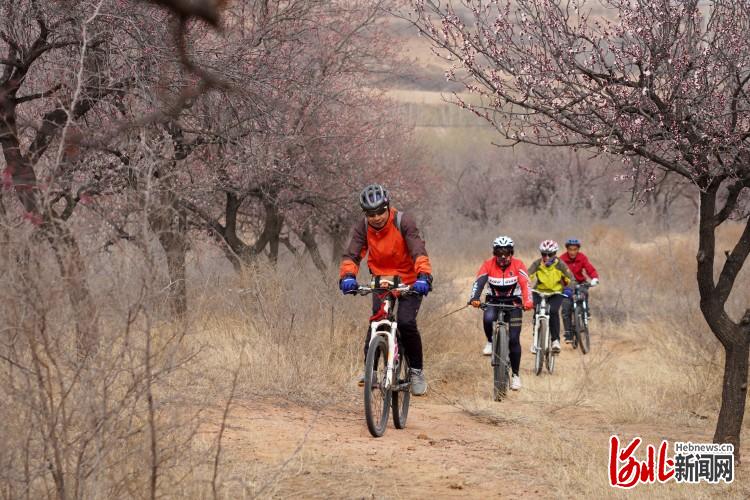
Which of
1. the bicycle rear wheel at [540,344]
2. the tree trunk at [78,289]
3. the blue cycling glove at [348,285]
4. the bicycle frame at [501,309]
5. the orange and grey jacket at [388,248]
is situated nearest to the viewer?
the tree trunk at [78,289]

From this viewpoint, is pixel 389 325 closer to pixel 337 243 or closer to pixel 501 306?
pixel 501 306

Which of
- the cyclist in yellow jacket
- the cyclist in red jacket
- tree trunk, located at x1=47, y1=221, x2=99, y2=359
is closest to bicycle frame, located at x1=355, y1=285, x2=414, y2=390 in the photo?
tree trunk, located at x1=47, y1=221, x2=99, y2=359

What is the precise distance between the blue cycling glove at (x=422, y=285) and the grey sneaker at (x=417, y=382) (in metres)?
0.87

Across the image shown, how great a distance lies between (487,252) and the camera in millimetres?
40656

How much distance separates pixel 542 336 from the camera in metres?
14.8

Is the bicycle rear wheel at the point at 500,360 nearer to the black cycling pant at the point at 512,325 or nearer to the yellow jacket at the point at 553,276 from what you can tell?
the black cycling pant at the point at 512,325

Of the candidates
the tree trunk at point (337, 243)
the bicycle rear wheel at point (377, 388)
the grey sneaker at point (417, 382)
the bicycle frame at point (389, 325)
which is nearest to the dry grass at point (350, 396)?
the bicycle rear wheel at point (377, 388)

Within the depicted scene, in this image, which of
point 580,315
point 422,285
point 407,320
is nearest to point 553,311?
point 580,315

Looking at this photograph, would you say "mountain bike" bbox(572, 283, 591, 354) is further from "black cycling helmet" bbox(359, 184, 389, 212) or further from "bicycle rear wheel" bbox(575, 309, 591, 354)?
"black cycling helmet" bbox(359, 184, 389, 212)

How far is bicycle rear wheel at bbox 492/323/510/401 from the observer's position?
11.5 meters

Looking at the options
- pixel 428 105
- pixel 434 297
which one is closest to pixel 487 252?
pixel 434 297

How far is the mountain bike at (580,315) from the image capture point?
17.2 metres

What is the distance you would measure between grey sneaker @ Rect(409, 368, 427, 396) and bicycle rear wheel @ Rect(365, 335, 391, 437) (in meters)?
0.39

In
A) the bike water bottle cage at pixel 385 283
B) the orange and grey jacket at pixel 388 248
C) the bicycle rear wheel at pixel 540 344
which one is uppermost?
the orange and grey jacket at pixel 388 248
